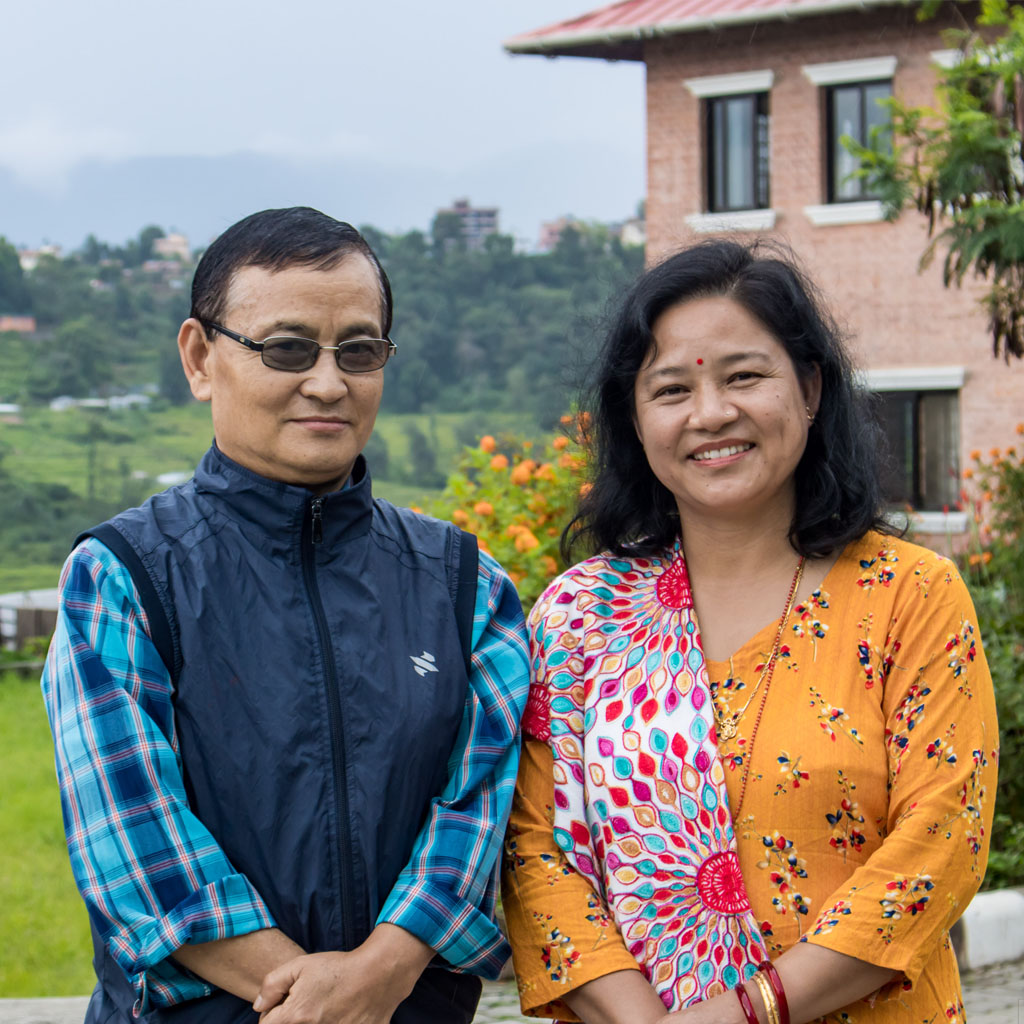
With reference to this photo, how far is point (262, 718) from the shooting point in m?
2.17

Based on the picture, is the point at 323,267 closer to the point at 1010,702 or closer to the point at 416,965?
the point at 416,965

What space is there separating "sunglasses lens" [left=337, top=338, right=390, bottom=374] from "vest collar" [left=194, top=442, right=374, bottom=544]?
8.1 inches

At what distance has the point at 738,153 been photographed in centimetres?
1527

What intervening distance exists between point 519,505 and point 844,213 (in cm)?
915

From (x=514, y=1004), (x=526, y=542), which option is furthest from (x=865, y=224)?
(x=514, y=1004)

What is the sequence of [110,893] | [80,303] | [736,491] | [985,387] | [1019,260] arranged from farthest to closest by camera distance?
1. [80,303]
2. [985,387]
3. [1019,260]
4. [736,491]
5. [110,893]

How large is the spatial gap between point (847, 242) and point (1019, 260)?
295 inches

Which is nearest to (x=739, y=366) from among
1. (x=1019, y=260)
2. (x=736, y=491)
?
(x=736, y=491)

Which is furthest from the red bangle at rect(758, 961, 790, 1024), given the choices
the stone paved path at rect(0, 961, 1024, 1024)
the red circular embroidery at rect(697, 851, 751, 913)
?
the stone paved path at rect(0, 961, 1024, 1024)

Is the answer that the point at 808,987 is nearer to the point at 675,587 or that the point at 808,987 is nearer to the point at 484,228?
the point at 675,587

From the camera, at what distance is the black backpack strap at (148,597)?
216cm

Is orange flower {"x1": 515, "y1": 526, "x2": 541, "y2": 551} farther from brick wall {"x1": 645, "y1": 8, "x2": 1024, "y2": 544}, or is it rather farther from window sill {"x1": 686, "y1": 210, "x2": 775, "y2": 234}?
window sill {"x1": 686, "y1": 210, "x2": 775, "y2": 234}

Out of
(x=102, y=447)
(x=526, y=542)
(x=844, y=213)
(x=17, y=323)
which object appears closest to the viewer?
(x=526, y=542)

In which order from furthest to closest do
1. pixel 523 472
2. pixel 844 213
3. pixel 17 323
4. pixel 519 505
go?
pixel 17 323 → pixel 844 213 → pixel 519 505 → pixel 523 472
